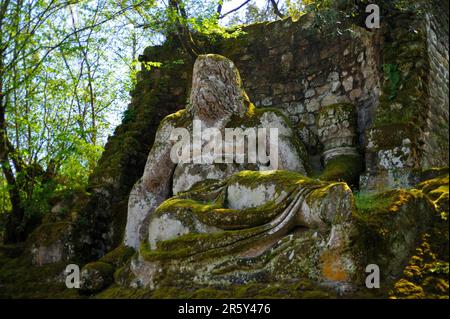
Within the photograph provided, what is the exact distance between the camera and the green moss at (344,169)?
5809mm

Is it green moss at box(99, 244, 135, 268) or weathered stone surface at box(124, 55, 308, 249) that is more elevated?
weathered stone surface at box(124, 55, 308, 249)

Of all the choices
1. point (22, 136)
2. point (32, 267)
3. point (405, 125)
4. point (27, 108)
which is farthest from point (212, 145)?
point (22, 136)

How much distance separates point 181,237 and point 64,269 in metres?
2.30

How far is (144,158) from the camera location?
7.90 m

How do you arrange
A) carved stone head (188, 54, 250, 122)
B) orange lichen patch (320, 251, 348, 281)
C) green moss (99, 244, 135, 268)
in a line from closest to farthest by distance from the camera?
orange lichen patch (320, 251, 348, 281)
green moss (99, 244, 135, 268)
carved stone head (188, 54, 250, 122)

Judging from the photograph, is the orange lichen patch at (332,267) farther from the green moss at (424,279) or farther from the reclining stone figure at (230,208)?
the green moss at (424,279)

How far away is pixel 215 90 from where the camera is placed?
6.12 meters

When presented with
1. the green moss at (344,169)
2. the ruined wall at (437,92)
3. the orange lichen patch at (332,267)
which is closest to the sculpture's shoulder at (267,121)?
the green moss at (344,169)

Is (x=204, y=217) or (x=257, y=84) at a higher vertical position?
(x=257, y=84)

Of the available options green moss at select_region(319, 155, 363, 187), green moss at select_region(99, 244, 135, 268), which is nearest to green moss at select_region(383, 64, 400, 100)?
green moss at select_region(319, 155, 363, 187)

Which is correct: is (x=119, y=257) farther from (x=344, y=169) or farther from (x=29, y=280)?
(x=344, y=169)

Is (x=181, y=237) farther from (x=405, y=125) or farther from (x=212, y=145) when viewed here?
(x=405, y=125)

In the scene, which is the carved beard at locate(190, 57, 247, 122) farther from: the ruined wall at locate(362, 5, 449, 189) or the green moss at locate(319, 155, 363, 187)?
the ruined wall at locate(362, 5, 449, 189)

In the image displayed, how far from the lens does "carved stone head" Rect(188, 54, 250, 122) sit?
610cm
